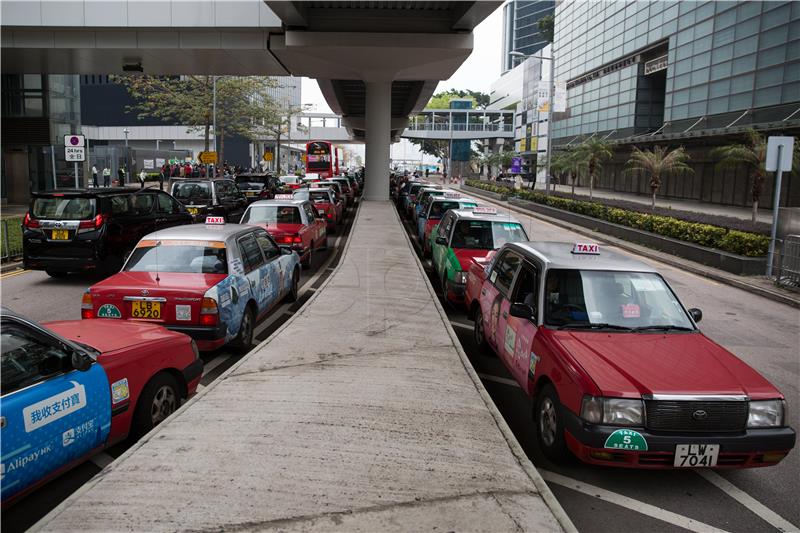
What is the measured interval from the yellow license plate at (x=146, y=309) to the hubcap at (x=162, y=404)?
183cm

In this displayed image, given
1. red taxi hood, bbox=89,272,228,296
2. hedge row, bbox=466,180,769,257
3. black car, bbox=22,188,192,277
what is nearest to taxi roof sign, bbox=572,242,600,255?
red taxi hood, bbox=89,272,228,296

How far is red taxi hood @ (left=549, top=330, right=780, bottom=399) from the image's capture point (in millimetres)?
4688

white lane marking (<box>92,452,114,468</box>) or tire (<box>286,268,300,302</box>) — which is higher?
tire (<box>286,268,300,302</box>)

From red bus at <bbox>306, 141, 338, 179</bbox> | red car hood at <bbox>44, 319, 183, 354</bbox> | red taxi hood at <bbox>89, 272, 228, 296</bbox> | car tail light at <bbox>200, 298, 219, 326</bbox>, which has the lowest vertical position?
car tail light at <bbox>200, 298, 219, 326</bbox>

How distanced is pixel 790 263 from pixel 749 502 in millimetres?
11608

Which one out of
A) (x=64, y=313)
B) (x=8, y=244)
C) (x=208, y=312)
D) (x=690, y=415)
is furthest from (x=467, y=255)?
(x=8, y=244)

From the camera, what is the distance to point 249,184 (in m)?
29.1

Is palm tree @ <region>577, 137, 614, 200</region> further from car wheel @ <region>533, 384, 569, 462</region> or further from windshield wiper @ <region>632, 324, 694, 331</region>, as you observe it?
car wheel @ <region>533, 384, 569, 462</region>

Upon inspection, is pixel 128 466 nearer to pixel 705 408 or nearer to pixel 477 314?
pixel 705 408

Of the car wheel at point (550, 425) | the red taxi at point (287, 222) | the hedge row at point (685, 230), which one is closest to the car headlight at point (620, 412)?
the car wheel at point (550, 425)

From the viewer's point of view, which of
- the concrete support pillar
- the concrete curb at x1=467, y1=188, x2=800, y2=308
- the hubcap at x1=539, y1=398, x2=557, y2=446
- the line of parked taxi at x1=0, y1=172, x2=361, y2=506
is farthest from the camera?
the concrete support pillar

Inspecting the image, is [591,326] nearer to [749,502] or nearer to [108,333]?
[749,502]

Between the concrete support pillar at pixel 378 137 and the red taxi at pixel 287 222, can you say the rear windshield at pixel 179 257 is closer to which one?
the red taxi at pixel 287 222

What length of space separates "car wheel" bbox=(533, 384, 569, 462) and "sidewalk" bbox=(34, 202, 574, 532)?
1.97ft
